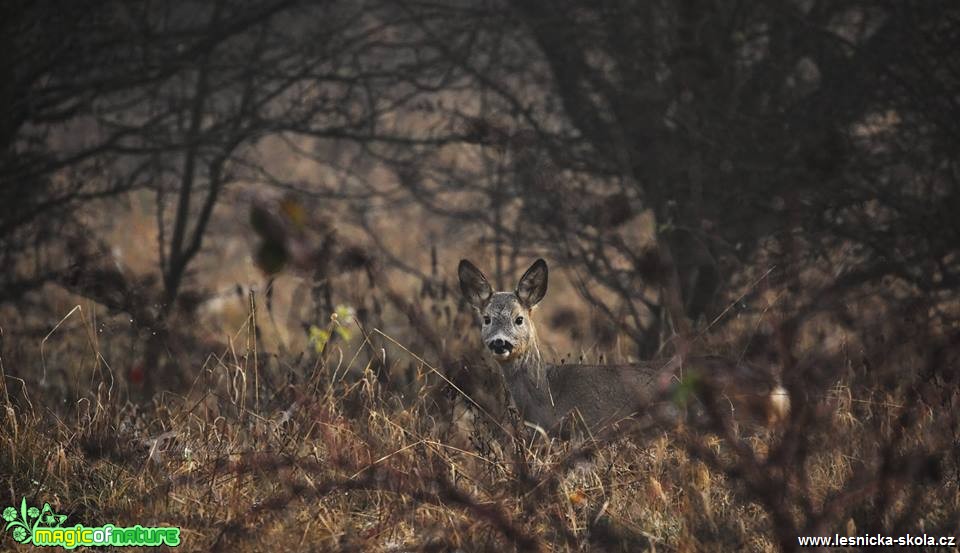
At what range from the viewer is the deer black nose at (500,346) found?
5.54 metres

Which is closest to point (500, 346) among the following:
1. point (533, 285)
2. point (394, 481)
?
point (533, 285)

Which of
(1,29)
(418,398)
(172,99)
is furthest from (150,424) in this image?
(172,99)

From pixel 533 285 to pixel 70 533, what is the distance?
266cm

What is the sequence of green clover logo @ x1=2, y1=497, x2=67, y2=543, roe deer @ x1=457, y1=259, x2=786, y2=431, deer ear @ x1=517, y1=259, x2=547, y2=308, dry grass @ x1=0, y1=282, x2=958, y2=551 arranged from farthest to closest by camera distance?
deer ear @ x1=517, y1=259, x2=547, y2=308 → roe deer @ x1=457, y1=259, x2=786, y2=431 → green clover logo @ x1=2, y1=497, x2=67, y2=543 → dry grass @ x1=0, y1=282, x2=958, y2=551

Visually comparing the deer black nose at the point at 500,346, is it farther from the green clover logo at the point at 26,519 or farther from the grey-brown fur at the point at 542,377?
the green clover logo at the point at 26,519

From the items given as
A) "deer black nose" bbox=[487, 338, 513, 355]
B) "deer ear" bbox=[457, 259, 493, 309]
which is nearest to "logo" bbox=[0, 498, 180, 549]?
"deer black nose" bbox=[487, 338, 513, 355]

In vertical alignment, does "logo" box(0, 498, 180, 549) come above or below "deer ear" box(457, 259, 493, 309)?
below

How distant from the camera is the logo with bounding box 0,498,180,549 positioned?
396 cm

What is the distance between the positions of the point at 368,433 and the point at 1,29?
4234mm

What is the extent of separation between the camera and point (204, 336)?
627cm

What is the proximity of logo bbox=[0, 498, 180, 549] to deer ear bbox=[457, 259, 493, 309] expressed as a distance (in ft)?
7.87

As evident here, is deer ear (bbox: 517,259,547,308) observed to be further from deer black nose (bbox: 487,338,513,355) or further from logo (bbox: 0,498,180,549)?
logo (bbox: 0,498,180,549)

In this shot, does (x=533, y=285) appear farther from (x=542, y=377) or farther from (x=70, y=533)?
(x=70, y=533)

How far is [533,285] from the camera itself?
5961mm
